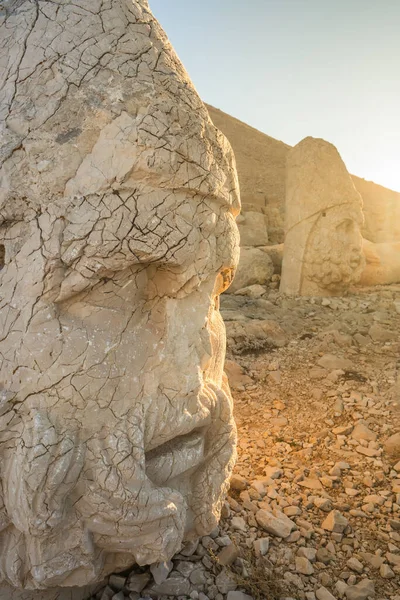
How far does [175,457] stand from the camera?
1678 millimetres

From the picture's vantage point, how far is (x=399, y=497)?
8.30 ft

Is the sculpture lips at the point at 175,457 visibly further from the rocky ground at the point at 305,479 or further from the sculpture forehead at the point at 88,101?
the sculpture forehead at the point at 88,101

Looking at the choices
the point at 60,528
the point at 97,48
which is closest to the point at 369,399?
the point at 60,528

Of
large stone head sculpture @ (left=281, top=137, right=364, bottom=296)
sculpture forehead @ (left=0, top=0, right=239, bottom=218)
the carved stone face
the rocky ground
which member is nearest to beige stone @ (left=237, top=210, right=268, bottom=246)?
large stone head sculpture @ (left=281, top=137, right=364, bottom=296)

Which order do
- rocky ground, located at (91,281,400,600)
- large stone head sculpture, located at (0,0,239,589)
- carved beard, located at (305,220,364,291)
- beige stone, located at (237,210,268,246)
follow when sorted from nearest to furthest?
large stone head sculpture, located at (0,0,239,589) → rocky ground, located at (91,281,400,600) → carved beard, located at (305,220,364,291) → beige stone, located at (237,210,268,246)

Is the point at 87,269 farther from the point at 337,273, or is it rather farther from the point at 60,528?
the point at 337,273

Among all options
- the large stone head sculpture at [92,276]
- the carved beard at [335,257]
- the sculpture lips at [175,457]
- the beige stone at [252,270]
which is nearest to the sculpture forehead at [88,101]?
the large stone head sculpture at [92,276]

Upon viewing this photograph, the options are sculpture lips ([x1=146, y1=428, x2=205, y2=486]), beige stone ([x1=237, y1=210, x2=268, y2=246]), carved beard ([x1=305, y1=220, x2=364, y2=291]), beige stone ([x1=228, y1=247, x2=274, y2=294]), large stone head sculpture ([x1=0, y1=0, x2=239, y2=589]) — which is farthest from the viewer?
beige stone ([x1=237, y1=210, x2=268, y2=246])

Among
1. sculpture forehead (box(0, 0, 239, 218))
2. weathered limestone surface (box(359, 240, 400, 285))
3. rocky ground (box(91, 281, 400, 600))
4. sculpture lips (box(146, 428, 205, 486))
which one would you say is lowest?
rocky ground (box(91, 281, 400, 600))

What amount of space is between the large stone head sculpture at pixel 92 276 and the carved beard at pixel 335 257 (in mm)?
5277

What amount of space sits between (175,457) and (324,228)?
5.64m

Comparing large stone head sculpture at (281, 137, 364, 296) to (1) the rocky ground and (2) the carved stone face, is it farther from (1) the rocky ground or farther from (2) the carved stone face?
(1) the rocky ground

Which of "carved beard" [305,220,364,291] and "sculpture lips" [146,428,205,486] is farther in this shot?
"carved beard" [305,220,364,291]

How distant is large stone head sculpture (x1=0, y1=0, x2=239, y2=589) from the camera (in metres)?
1.44
